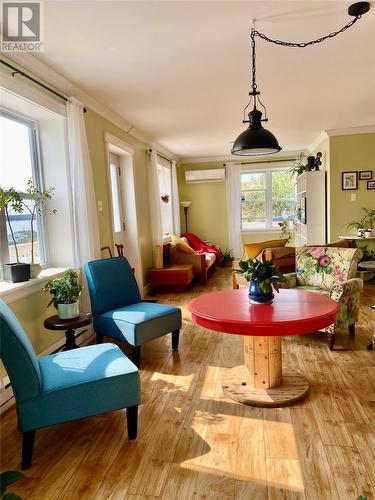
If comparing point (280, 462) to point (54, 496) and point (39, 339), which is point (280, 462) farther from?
point (39, 339)

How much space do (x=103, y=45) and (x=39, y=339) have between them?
7.58 ft

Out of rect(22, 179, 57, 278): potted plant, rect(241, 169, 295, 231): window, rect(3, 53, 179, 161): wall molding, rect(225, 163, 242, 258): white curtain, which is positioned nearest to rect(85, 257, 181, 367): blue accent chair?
rect(22, 179, 57, 278): potted plant

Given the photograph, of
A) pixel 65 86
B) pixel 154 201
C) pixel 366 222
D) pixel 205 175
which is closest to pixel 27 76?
pixel 65 86

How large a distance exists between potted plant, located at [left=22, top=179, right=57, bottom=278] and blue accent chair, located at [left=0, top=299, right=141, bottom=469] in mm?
961

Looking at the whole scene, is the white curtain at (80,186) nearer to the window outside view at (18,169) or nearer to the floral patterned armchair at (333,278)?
the window outside view at (18,169)

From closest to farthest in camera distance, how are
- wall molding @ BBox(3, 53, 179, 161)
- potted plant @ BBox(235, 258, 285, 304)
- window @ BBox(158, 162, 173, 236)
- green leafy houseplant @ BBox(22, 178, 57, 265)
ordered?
potted plant @ BBox(235, 258, 285, 304), wall molding @ BBox(3, 53, 179, 161), green leafy houseplant @ BBox(22, 178, 57, 265), window @ BBox(158, 162, 173, 236)

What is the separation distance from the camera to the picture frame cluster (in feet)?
19.6

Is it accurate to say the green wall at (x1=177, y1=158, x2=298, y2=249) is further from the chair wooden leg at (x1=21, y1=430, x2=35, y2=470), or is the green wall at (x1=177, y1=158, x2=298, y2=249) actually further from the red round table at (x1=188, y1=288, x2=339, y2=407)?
the chair wooden leg at (x1=21, y1=430, x2=35, y2=470)

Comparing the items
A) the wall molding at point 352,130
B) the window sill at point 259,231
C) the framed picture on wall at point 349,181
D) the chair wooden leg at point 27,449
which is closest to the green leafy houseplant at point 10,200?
the chair wooden leg at point 27,449

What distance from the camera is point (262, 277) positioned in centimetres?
243

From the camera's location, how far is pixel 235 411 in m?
2.30

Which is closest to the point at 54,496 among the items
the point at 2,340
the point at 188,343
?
the point at 2,340

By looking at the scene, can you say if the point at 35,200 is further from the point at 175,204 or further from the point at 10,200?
the point at 175,204

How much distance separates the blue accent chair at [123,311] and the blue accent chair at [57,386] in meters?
0.84
